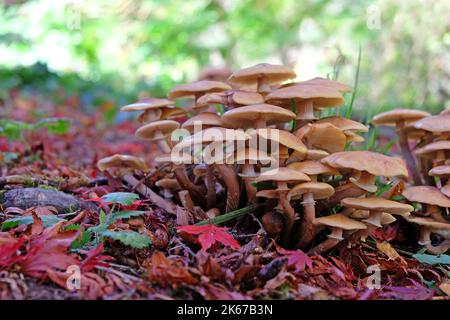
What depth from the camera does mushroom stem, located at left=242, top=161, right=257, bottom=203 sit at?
279 centimetres

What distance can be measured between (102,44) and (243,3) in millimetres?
4868

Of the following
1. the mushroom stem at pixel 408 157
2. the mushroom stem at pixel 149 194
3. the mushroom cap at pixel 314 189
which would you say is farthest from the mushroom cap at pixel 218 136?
the mushroom stem at pixel 408 157

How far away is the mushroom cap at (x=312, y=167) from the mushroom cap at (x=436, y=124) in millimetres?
922

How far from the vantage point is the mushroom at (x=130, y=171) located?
3.27 m

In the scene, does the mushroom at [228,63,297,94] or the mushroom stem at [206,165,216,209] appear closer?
the mushroom at [228,63,297,94]

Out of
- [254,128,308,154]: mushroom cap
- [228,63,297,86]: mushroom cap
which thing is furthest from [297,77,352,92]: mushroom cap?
[254,128,308,154]: mushroom cap

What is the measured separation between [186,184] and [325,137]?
104 centimetres

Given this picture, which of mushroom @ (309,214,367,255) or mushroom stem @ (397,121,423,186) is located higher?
mushroom stem @ (397,121,423,186)

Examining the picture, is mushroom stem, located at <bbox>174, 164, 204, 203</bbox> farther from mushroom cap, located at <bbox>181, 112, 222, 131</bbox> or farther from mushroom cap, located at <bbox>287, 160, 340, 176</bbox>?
mushroom cap, located at <bbox>287, 160, 340, 176</bbox>

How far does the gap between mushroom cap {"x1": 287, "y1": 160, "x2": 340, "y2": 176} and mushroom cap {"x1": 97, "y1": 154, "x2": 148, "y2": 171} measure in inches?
52.5
